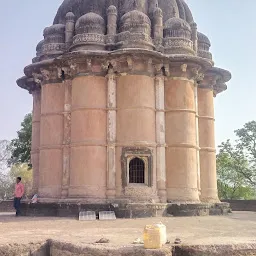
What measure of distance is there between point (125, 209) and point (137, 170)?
73.1 inches

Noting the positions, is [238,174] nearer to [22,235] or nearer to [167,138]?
[167,138]

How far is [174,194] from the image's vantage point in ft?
48.4

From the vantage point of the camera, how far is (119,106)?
49.0ft

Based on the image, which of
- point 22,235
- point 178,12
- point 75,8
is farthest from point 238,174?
point 22,235

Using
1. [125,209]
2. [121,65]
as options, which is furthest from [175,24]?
[125,209]

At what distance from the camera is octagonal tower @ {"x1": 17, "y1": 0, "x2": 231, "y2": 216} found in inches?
569

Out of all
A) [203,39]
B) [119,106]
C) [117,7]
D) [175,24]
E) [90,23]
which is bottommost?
[119,106]

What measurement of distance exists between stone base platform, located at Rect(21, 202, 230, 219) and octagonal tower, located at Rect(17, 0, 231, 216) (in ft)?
1.23

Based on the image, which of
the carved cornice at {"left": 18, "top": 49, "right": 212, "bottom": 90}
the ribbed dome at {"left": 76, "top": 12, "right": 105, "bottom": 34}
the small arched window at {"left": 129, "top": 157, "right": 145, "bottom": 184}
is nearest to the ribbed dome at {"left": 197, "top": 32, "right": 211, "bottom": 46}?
the carved cornice at {"left": 18, "top": 49, "right": 212, "bottom": 90}

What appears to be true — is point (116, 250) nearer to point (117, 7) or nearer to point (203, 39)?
point (117, 7)

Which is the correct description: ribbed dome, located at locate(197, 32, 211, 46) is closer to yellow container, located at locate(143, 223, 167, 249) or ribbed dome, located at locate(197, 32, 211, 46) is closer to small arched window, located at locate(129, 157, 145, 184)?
small arched window, located at locate(129, 157, 145, 184)

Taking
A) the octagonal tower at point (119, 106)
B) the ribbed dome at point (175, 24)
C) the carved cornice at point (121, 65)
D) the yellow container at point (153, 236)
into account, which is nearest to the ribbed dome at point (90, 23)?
the octagonal tower at point (119, 106)

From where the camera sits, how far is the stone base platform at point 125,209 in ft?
43.8

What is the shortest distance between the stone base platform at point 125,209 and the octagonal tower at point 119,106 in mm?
375
